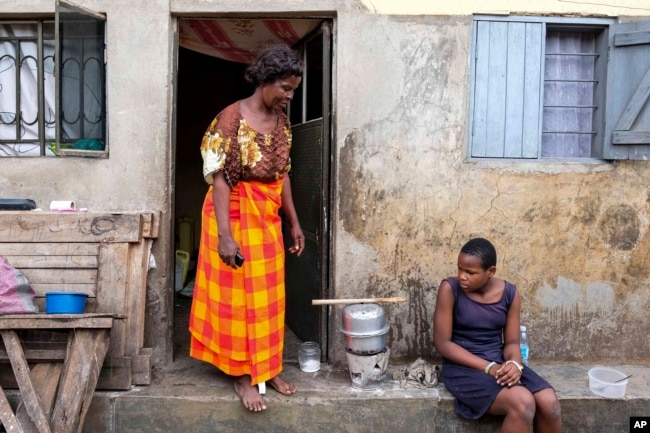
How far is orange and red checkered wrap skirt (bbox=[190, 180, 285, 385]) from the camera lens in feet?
11.4

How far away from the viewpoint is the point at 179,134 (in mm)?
7684

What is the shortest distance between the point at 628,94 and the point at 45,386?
12.6ft

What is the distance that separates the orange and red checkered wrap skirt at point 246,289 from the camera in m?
3.49

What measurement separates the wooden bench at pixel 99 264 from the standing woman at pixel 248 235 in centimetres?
37

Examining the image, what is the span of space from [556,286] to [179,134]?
502cm

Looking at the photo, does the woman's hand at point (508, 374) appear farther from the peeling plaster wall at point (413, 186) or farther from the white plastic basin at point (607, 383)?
the peeling plaster wall at point (413, 186)

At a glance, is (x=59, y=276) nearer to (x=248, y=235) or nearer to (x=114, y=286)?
(x=114, y=286)

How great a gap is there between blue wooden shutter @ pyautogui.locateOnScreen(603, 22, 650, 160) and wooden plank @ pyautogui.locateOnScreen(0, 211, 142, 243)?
300 cm

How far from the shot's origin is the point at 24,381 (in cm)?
322

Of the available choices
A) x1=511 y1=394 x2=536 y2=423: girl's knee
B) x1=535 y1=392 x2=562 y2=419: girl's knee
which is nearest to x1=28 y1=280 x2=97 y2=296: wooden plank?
x1=511 y1=394 x2=536 y2=423: girl's knee

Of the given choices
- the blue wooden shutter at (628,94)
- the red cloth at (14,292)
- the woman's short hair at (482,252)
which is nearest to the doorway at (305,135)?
the woman's short hair at (482,252)

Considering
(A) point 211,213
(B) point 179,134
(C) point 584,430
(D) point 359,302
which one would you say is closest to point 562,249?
(C) point 584,430

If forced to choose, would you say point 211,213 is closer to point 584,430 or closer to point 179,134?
point 584,430

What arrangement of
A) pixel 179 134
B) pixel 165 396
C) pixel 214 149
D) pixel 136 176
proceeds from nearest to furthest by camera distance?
pixel 214 149
pixel 165 396
pixel 136 176
pixel 179 134
